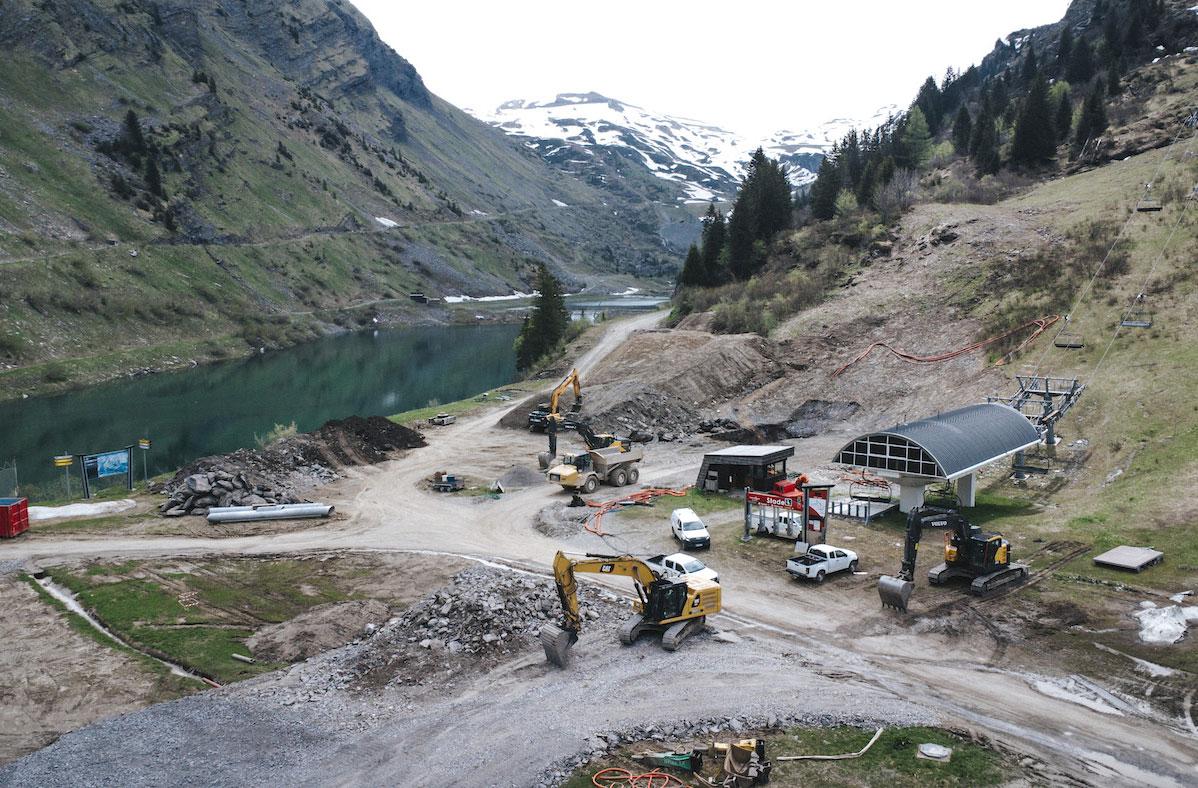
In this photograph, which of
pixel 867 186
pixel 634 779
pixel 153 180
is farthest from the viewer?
pixel 153 180

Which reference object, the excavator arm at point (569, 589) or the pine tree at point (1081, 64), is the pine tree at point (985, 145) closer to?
the pine tree at point (1081, 64)

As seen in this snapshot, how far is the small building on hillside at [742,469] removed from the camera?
1476 inches

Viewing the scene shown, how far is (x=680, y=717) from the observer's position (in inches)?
721

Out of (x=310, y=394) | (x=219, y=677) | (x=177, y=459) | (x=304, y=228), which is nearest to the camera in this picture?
(x=219, y=677)

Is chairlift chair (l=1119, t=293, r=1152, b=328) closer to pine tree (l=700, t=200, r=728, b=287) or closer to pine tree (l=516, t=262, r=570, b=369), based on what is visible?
pine tree (l=700, t=200, r=728, b=287)

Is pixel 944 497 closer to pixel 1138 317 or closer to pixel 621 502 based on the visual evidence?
pixel 621 502

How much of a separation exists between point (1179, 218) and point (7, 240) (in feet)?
356

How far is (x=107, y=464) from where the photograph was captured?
39.5 metres

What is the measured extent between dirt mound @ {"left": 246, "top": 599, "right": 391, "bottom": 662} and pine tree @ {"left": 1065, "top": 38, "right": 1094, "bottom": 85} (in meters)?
113

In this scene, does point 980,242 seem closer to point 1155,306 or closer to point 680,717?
point 1155,306

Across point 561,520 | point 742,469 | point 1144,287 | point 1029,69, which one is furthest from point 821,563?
point 1029,69

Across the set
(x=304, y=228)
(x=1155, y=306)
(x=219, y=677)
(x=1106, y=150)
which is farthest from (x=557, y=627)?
(x=304, y=228)

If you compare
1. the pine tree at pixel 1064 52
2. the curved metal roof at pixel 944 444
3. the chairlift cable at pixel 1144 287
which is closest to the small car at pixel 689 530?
the curved metal roof at pixel 944 444

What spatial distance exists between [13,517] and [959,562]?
35.9m
